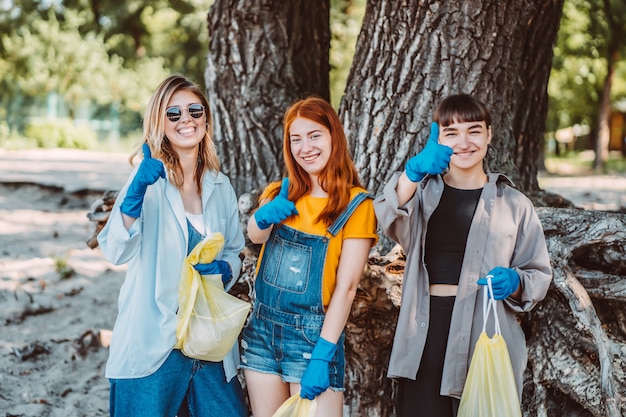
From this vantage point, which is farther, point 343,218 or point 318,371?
point 343,218

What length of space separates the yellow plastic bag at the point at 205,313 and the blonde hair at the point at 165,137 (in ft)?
1.03

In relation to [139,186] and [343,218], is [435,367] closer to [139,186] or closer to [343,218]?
[343,218]

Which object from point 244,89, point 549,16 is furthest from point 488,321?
point 244,89

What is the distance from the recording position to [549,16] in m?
3.88

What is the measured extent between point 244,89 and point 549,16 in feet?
6.22

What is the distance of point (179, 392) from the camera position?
262cm

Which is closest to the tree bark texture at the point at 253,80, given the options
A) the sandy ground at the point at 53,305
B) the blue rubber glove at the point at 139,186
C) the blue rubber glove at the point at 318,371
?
the sandy ground at the point at 53,305

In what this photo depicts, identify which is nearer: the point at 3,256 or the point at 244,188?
the point at 244,188

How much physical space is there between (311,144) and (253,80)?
1.95 meters

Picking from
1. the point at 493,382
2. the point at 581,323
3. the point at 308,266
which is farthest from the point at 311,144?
the point at 581,323

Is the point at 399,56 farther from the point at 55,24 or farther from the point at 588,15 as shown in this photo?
the point at 55,24

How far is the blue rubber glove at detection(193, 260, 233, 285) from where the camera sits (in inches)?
102

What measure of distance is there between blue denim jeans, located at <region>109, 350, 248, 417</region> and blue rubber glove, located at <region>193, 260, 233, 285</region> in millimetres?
324

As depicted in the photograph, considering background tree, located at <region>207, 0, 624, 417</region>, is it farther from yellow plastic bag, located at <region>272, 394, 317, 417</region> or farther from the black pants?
yellow plastic bag, located at <region>272, 394, 317, 417</region>
